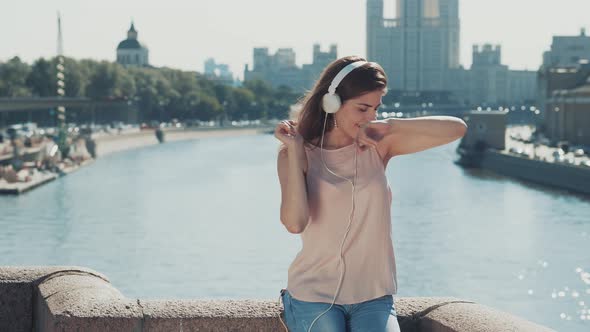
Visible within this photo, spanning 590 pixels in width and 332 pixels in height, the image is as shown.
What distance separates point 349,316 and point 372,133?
36 cm

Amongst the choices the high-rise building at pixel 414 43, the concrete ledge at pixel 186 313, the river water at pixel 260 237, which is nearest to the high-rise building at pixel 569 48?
the high-rise building at pixel 414 43

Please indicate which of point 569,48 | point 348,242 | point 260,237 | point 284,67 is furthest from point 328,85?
point 284,67

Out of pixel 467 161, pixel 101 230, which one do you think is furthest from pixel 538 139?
pixel 101 230

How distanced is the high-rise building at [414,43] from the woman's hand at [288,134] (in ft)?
441

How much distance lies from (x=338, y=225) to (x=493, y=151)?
1945 inches

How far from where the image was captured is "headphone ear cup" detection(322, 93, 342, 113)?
2.41 meters

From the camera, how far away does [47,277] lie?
300 centimetres

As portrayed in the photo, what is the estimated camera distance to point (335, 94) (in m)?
2.43

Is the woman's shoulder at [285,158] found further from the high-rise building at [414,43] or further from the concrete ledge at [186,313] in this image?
the high-rise building at [414,43]

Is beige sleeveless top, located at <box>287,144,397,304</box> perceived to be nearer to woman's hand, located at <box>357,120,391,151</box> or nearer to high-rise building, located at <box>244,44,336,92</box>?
woman's hand, located at <box>357,120,391,151</box>

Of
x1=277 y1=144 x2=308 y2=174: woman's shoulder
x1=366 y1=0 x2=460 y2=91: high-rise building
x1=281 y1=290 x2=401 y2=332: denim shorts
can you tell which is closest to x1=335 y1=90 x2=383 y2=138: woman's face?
x1=277 y1=144 x2=308 y2=174: woman's shoulder

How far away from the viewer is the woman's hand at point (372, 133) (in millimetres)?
2416

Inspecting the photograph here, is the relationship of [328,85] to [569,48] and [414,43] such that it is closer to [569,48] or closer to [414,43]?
[569,48]

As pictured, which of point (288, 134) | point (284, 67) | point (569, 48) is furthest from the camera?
point (284, 67)
